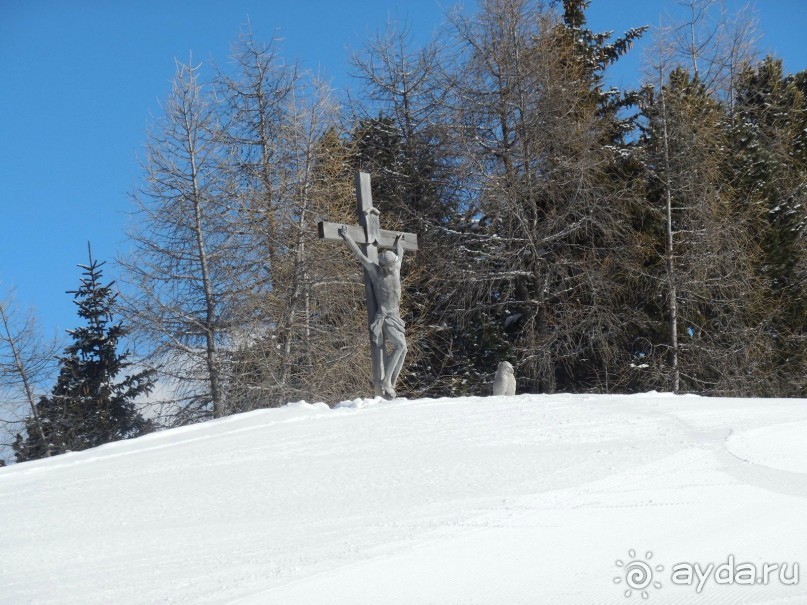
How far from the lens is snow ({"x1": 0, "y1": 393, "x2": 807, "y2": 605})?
5.40 metres

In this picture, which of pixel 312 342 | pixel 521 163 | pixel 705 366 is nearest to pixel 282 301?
pixel 312 342

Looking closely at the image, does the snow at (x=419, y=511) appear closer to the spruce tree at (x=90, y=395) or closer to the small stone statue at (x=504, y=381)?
the small stone statue at (x=504, y=381)

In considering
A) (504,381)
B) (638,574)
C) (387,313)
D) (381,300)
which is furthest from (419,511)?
(504,381)

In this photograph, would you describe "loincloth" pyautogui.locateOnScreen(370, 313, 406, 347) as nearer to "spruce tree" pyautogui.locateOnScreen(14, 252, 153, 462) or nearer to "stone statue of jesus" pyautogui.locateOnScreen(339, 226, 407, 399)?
"stone statue of jesus" pyautogui.locateOnScreen(339, 226, 407, 399)

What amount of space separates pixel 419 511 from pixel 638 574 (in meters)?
1.95

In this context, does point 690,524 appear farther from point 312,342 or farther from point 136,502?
point 312,342

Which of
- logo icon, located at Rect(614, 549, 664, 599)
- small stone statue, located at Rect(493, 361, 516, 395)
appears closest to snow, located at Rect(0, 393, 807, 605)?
logo icon, located at Rect(614, 549, 664, 599)

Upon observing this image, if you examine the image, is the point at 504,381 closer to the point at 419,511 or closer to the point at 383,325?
the point at 383,325

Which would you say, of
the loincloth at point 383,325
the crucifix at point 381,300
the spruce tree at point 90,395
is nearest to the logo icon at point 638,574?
the crucifix at point 381,300

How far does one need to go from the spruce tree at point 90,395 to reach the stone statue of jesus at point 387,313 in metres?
12.1

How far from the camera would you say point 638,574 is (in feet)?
17.3

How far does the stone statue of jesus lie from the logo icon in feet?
26.7

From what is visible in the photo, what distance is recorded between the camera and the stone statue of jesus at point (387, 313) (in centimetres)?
1352

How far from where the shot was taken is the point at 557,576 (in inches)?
209
